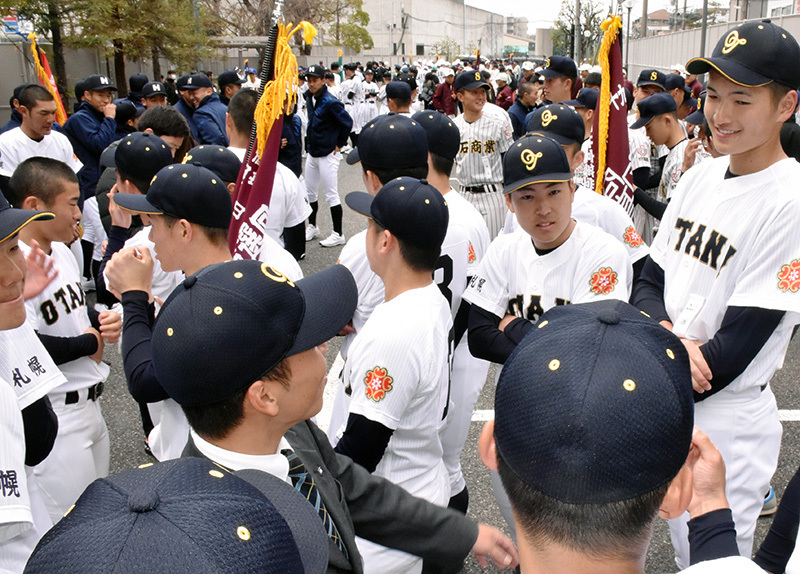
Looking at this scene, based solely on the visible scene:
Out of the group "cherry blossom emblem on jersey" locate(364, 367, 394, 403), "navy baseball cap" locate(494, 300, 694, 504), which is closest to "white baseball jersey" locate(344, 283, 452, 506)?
"cherry blossom emblem on jersey" locate(364, 367, 394, 403)

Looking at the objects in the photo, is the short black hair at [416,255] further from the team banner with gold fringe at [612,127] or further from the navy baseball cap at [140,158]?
the team banner with gold fringe at [612,127]

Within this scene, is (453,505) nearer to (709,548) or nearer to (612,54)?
(709,548)

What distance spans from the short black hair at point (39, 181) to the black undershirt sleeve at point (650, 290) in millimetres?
3173

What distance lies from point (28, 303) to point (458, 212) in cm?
229

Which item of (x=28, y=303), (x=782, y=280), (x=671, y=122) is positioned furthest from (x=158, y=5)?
(x=782, y=280)

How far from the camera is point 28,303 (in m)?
3.05

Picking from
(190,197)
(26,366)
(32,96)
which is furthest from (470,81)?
(26,366)

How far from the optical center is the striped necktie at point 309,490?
179cm

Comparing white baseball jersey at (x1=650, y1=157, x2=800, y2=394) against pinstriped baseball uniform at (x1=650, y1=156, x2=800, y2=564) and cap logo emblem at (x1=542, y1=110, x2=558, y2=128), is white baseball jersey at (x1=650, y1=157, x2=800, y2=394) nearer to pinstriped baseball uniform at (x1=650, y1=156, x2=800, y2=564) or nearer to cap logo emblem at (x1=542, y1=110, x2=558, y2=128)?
pinstriped baseball uniform at (x1=650, y1=156, x2=800, y2=564)

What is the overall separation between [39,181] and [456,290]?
244cm

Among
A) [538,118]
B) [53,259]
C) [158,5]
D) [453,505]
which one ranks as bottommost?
[453,505]

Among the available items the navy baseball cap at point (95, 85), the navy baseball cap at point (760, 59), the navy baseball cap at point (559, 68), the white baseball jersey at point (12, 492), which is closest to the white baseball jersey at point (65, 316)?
the white baseball jersey at point (12, 492)

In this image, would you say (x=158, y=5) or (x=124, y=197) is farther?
(x=158, y=5)

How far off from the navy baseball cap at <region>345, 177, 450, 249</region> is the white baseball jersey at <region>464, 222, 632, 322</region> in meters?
0.46
